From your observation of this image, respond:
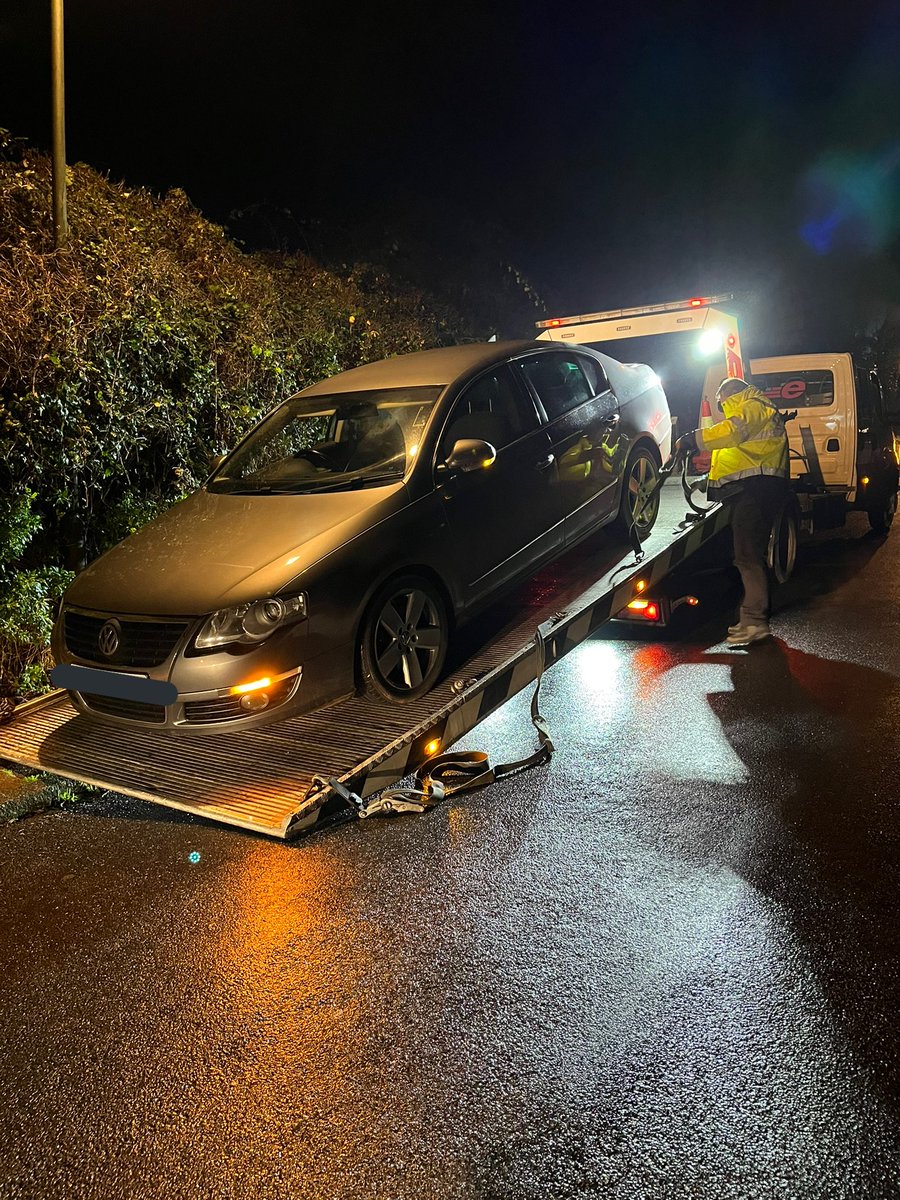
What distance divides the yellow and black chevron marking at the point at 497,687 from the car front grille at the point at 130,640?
971 millimetres

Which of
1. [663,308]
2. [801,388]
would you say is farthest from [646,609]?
[801,388]

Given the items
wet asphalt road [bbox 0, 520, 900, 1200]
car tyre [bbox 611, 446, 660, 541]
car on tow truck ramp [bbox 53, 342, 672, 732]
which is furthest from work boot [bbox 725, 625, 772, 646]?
wet asphalt road [bbox 0, 520, 900, 1200]

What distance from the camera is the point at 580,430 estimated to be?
6117 millimetres

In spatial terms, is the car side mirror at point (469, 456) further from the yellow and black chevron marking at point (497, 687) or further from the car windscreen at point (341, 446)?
the yellow and black chevron marking at point (497, 687)

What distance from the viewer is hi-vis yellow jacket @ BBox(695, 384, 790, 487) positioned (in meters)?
7.10

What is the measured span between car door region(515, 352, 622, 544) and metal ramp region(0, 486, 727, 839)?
775 mm

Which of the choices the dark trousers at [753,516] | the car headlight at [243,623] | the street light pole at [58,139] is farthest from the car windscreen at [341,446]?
the street light pole at [58,139]

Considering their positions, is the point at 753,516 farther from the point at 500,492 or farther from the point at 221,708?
the point at 221,708

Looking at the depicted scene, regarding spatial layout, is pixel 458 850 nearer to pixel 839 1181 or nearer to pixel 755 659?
pixel 839 1181

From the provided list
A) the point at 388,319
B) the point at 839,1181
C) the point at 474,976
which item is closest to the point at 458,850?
the point at 474,976

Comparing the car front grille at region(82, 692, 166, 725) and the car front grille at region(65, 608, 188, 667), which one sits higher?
the car front grille at region(65, 608, 188, 667)

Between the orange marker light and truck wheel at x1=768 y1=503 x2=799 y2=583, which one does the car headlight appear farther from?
truck wheel at x1=768 y1=503 x2=799 y2=583

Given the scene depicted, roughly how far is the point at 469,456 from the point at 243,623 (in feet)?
5.12

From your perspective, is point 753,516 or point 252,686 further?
point 753,516
